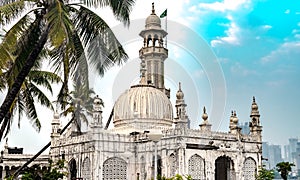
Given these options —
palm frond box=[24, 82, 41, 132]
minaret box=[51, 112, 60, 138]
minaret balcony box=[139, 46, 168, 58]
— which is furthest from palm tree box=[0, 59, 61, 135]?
minaret balcony box=[139, 46, 168, 58]

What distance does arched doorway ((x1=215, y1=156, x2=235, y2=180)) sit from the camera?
35.6 meters

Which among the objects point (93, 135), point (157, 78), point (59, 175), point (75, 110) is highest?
point (157, 78)

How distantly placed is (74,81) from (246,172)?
68.9ft

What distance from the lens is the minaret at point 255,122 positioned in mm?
38156

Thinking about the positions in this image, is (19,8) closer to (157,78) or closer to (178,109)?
(178,109)

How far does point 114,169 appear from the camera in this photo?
34812mm

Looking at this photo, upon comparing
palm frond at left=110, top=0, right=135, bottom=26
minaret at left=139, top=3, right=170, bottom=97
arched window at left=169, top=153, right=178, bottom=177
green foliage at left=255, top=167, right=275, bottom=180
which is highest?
minaret at left=139, top=3, right=170, bottom=97

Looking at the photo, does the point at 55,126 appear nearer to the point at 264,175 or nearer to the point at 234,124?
the point at 234,124

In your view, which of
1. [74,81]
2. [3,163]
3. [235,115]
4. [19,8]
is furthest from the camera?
[3,163]

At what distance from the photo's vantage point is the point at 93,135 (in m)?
34.2

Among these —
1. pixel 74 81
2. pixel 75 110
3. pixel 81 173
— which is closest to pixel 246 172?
pixel 81 173

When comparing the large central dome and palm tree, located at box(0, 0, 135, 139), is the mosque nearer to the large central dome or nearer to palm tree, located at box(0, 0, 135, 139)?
the large central dome

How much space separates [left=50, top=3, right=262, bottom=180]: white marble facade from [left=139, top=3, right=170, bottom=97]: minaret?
10.1 metres

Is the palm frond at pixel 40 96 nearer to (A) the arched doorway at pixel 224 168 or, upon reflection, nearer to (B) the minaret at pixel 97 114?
(B) the minaret at pixel 97 114
